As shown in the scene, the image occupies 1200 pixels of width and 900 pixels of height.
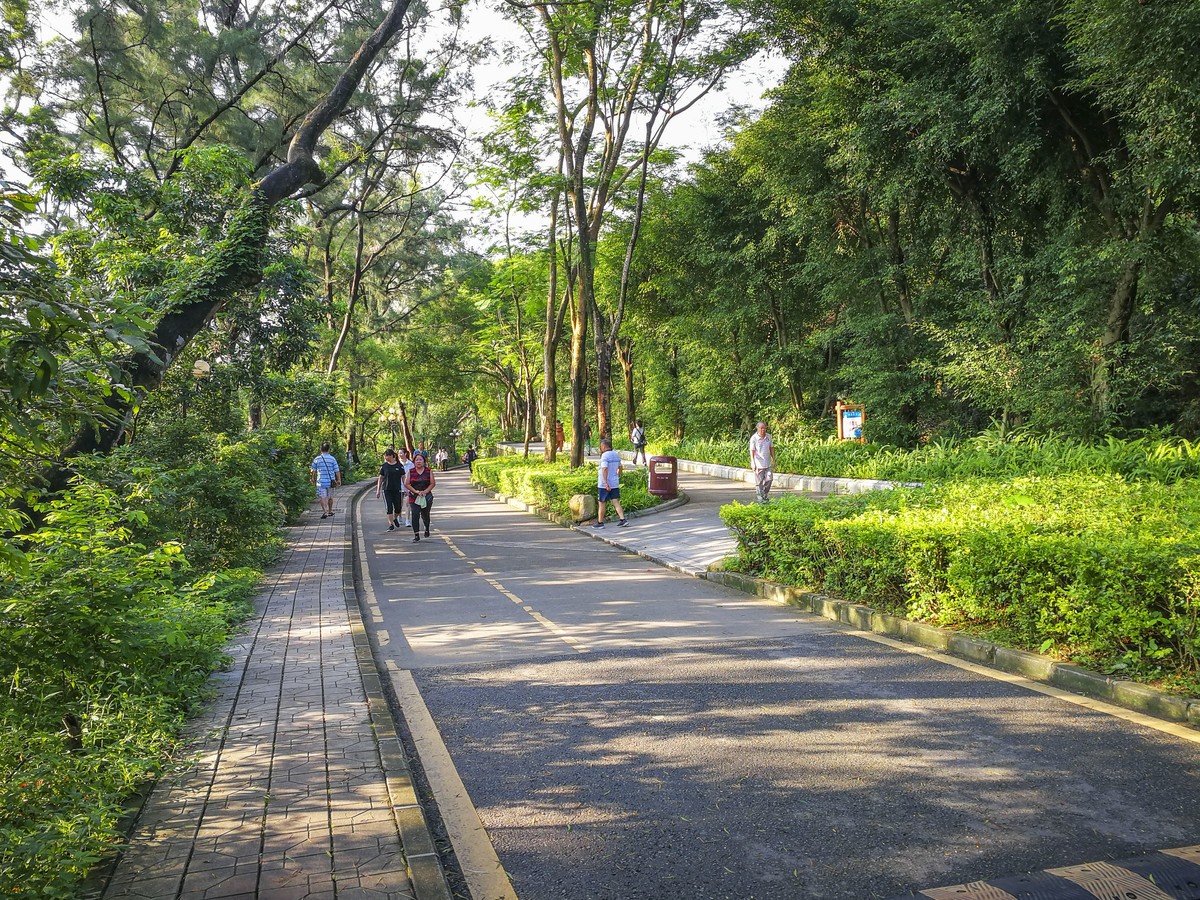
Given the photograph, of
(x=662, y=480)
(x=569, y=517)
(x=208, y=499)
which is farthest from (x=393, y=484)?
(x=208, y=499)

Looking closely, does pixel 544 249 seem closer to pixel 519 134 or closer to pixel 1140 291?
pixel 519 134

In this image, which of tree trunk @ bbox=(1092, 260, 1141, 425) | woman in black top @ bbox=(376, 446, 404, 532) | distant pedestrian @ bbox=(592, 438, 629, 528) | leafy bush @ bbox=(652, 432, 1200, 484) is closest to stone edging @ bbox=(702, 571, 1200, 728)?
leafy bush @ bbox=(652, 432, 1200, 484)

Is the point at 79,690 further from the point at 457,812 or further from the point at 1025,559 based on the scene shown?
the point at 1025,559

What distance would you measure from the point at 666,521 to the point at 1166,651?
1260 cm

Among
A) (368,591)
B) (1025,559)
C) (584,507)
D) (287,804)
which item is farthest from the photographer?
(584,507)

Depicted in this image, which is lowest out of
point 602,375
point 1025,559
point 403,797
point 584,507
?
point 403,797

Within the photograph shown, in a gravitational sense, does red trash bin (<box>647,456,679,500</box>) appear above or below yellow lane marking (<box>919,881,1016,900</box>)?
above

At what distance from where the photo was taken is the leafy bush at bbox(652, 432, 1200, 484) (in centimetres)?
1288

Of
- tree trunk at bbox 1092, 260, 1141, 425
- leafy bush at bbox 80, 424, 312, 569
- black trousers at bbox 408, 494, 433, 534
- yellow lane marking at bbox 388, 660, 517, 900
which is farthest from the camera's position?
black trousers at bbox 408, 494, 433, 534

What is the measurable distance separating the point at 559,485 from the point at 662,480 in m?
2.63

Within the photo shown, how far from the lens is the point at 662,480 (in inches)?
816

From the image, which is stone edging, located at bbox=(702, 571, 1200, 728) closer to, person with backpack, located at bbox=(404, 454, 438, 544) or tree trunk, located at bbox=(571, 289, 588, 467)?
person with backpack, located at bbox=(404, 454, 438, 544)

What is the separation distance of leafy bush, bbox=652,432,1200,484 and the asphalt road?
24.7ft

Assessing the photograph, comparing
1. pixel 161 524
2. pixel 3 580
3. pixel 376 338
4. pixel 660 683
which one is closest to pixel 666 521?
pixel 161 524
